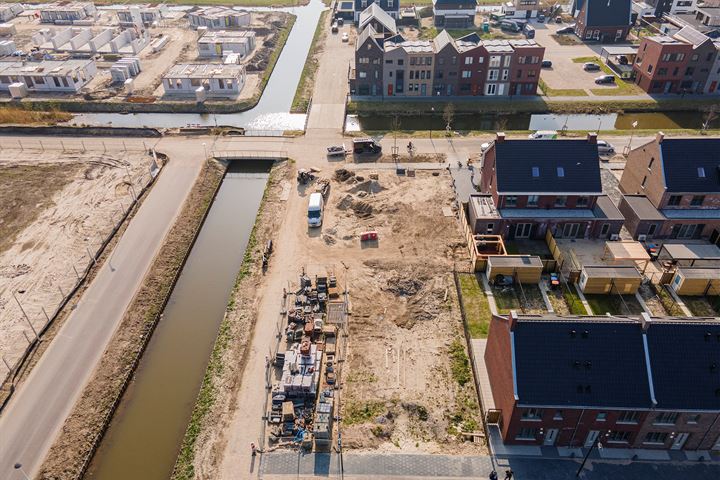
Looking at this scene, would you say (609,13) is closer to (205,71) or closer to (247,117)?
(247,117)

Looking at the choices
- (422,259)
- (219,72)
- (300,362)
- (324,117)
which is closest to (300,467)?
(300,362)

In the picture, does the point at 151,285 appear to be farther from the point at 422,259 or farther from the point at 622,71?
the point at 622,71

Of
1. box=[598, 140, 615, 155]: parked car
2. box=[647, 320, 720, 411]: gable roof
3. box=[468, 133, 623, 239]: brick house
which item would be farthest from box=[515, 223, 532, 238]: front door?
box=[598, 140, 615, 155]: parked car

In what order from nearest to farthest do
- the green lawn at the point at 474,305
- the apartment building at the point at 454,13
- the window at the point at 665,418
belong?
1. the window at the point at 665,418
2. the green lawn at the point at 474,305
3. the apartment building at the point at 454,13

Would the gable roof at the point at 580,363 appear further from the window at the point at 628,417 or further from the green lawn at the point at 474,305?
the green lawn at the point at 474,305

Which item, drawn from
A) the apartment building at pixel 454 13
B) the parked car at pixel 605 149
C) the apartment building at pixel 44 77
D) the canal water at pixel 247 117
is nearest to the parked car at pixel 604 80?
the parked car at pixel 605 149

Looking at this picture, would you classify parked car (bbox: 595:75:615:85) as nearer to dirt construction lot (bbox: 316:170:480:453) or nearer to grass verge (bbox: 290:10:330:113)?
dirt construction lot (bbox: 316:170:480:453)
